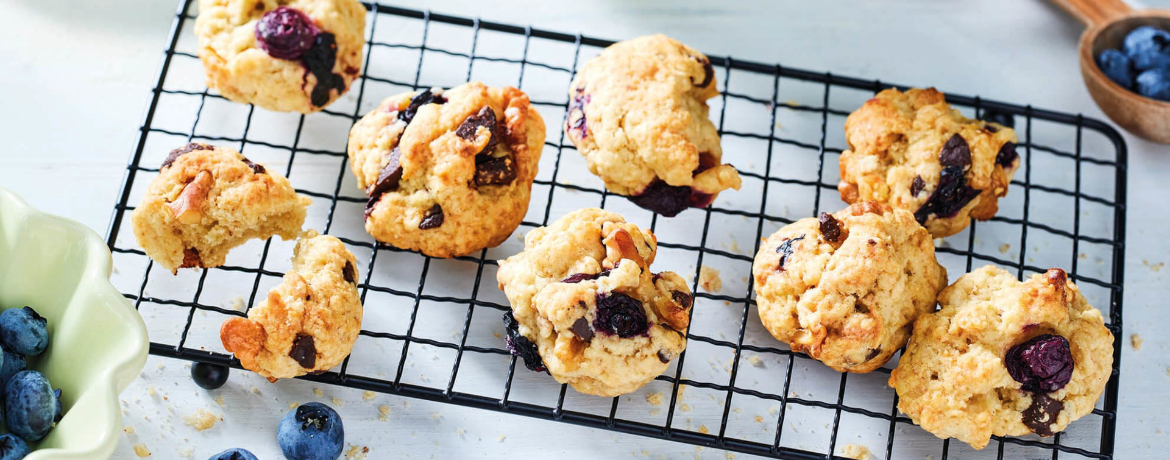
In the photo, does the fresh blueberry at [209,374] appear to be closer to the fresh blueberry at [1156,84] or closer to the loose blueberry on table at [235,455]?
the loose blueberry on table at [235,455]

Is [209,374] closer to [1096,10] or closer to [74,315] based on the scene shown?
[74,315]

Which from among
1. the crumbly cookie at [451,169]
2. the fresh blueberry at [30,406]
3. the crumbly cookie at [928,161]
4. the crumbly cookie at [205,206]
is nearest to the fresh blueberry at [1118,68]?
the crumbly cookie at [928,161]

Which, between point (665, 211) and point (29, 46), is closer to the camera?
point (665, 211)

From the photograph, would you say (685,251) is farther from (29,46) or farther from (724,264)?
(29,46)

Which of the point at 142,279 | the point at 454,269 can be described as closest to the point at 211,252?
the point at 142,279

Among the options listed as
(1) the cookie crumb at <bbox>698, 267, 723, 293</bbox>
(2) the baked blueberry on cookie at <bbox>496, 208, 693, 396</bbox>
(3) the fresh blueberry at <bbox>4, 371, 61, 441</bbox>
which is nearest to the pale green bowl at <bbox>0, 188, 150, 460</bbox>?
(3) the fresh blueberry at <bbox>4, 371, 61, 441</bbox>

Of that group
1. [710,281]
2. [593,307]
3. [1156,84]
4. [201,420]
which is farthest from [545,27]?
[1156,84]
